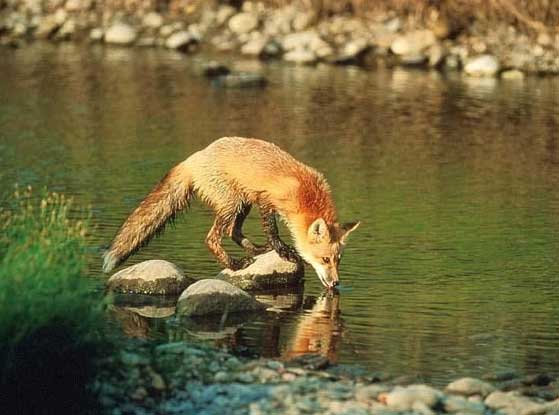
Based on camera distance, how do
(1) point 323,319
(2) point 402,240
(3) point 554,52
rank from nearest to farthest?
(1) point 323,319
(2) point 402,240
(3) point 554,52

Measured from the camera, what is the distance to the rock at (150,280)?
12.7 m

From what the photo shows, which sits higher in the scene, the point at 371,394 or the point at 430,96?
the point at 371,394

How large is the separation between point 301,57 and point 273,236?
19.2 m

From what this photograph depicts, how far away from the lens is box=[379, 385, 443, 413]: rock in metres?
9.47

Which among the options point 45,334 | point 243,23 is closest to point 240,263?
point 45,334

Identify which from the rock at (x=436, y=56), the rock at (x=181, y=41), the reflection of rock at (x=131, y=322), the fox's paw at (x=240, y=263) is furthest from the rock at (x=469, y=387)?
the rock at (x=181, y=41)

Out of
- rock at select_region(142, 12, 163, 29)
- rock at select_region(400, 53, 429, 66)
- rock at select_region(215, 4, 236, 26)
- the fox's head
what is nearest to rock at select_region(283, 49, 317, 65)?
rock at select_region(400, 53, 429, 66)

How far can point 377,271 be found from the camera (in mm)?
13617

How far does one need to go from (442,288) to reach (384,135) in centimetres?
1012

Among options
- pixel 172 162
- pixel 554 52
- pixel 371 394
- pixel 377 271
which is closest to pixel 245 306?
pixel 377 271

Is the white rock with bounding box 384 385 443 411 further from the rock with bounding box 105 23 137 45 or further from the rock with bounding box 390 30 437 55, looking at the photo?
the rock with bounding box 105 23 137 45

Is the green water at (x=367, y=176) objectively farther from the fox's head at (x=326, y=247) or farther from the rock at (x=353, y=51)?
the rock at (x=353, y=51)

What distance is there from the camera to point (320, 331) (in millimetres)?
11773

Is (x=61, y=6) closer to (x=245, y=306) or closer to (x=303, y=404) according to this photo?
(x=245, y=306)
